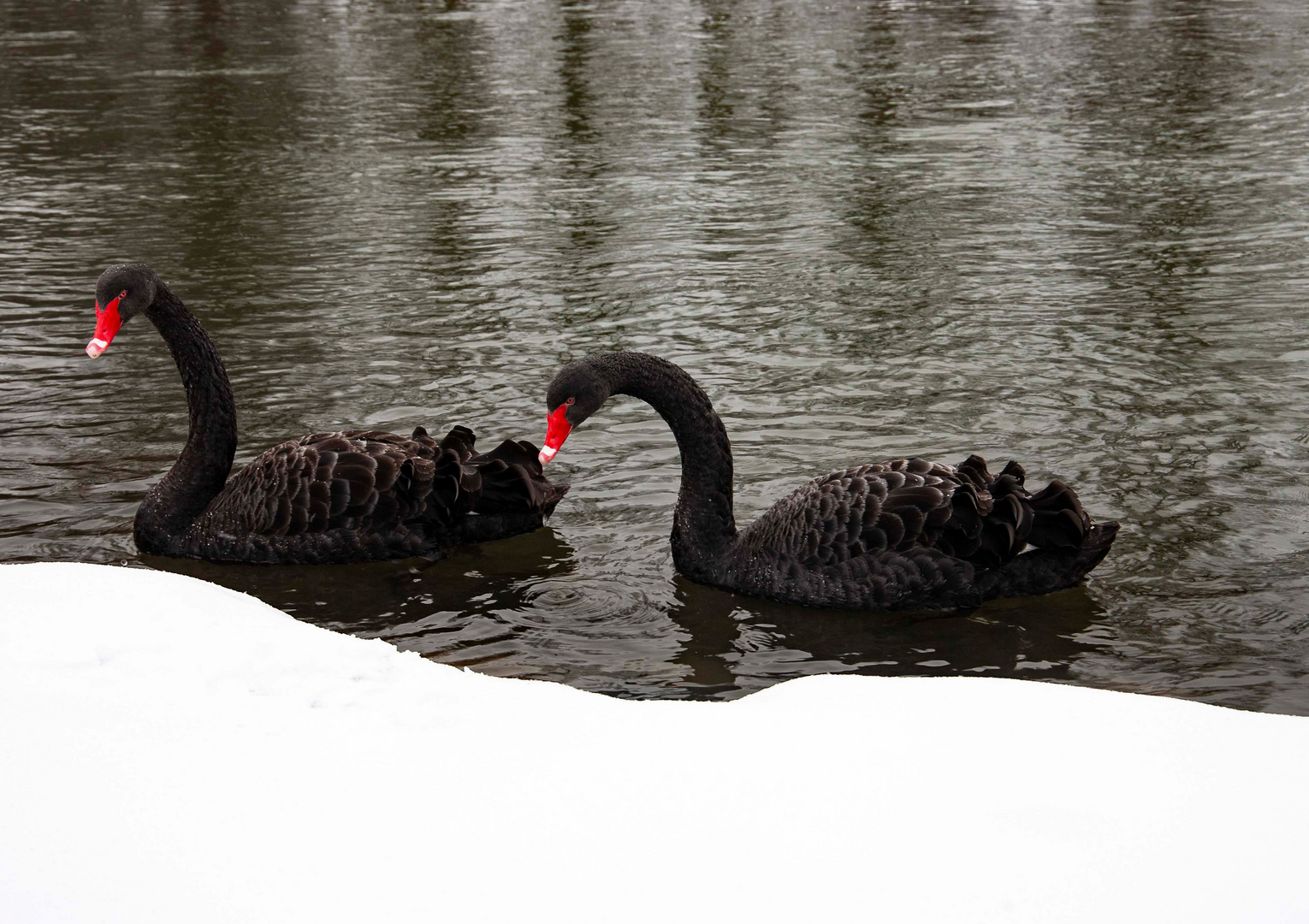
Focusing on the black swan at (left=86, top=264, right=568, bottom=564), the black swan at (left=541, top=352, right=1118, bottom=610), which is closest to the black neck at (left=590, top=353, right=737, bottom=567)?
the black swan at (left=541, top=352, right=1118, bottom=610)

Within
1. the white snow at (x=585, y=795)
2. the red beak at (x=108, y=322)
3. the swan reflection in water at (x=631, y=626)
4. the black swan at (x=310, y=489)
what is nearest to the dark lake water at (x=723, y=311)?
the swan reflection in water at (x=631, y=626)

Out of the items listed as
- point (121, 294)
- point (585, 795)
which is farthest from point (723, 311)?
point (585, 795)

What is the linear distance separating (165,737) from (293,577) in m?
2.91

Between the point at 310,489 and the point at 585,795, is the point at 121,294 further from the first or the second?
the point at 585,795

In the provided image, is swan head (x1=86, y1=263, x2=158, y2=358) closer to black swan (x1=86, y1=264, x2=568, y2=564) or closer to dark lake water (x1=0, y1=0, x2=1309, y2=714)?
black swan (x1=86, y1=264, x2=568, y2=564)

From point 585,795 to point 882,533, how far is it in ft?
8.41

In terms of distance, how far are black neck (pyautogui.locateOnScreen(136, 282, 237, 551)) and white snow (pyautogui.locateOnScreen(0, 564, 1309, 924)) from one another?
7.76 ft

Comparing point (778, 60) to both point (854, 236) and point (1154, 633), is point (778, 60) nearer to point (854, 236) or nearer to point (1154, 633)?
point (854, 236)

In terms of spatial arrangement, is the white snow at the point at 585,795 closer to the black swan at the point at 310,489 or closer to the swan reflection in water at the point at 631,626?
the swan reflection in water at the point at 631,626

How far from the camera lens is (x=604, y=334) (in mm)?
9812


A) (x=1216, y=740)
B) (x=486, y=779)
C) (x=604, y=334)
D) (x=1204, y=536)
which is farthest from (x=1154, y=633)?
(x=604, y=334)

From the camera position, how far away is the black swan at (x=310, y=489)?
638cm

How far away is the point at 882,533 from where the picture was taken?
18.9 feet

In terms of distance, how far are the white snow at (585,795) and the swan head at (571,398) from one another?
1.83 m
